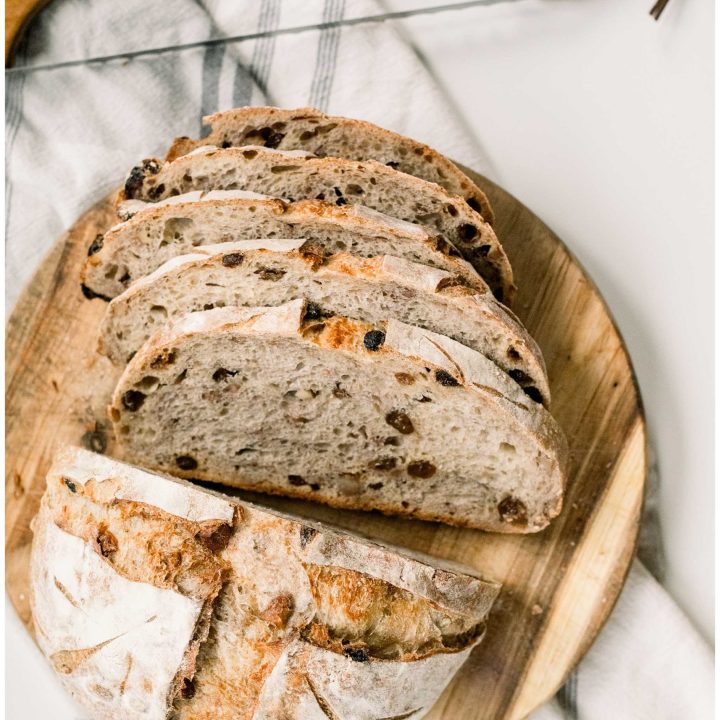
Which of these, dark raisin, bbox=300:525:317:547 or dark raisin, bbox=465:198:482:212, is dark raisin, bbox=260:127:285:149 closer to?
dark raisin, bbox=465:198:482:212

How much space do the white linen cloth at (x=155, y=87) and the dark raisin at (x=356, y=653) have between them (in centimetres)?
162

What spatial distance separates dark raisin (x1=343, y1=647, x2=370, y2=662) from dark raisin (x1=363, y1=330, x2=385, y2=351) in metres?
0.85

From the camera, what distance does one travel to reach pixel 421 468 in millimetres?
3012

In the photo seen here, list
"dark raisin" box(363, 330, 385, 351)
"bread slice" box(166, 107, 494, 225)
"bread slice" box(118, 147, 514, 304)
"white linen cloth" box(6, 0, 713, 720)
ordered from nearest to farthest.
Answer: "dark raisin" box(363, 330, 385, 351) → "bread slice" box(118, 147, 514, 304) → "bread slice" box(166, 107, 494, 225) → "white linen cloth" box(6, 0, 713, 720)

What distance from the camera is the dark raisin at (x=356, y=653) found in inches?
97.4

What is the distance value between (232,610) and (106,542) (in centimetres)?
41

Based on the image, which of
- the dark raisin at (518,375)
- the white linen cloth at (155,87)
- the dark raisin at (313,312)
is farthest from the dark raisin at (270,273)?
the white linen cloth at (155,87)

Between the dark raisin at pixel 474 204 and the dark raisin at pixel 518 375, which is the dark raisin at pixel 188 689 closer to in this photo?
the dark raisin at pixel 518 375

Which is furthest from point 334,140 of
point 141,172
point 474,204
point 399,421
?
point 399,421

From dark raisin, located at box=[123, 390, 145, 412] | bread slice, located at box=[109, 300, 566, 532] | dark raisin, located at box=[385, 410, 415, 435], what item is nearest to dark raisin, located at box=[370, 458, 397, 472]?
bread slice, located at box=[109, 300, 566, 532]

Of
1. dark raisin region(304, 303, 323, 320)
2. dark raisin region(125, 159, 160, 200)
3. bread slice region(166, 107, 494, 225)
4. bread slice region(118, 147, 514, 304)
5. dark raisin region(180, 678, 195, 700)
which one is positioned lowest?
dark raisin region(180, 678, 195, 700)

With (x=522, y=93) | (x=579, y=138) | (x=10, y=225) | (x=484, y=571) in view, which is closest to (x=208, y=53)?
(x=10, y=225)

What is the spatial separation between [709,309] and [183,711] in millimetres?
2240

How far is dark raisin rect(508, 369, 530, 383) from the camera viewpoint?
2.82 meters
